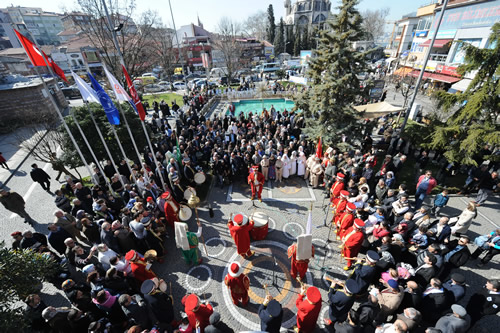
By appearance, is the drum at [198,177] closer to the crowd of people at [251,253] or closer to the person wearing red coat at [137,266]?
the crowd of people at [251,253]

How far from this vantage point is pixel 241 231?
21.8 feet

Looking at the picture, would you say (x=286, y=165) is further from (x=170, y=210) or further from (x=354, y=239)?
(x=170, y=210)

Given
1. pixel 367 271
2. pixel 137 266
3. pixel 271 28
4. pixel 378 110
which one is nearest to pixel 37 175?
pixel 137 266

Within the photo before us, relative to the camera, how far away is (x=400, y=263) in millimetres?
5598

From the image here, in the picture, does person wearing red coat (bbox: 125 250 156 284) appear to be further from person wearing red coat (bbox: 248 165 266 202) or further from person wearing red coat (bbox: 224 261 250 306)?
person wearing red coat (bbox: 248 165 266 202)

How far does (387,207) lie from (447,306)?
11.1 ft

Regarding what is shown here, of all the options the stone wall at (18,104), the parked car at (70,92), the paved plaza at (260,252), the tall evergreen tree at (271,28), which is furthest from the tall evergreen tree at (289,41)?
the paved plaza at (260,252)

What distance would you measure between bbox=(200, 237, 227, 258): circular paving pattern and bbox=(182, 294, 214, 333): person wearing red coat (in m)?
2.88

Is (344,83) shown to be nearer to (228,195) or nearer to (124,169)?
(228,195)

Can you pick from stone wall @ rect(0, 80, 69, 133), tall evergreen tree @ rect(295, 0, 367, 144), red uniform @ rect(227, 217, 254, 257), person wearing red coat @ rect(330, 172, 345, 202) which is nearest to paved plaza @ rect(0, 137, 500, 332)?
red uniform @ rect(227, 217, 254, 257)

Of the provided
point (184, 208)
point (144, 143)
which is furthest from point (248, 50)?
point (184, 208)

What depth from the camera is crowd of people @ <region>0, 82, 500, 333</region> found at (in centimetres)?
448

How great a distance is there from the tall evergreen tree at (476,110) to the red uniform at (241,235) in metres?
9.53

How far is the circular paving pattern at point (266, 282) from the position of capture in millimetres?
5687
